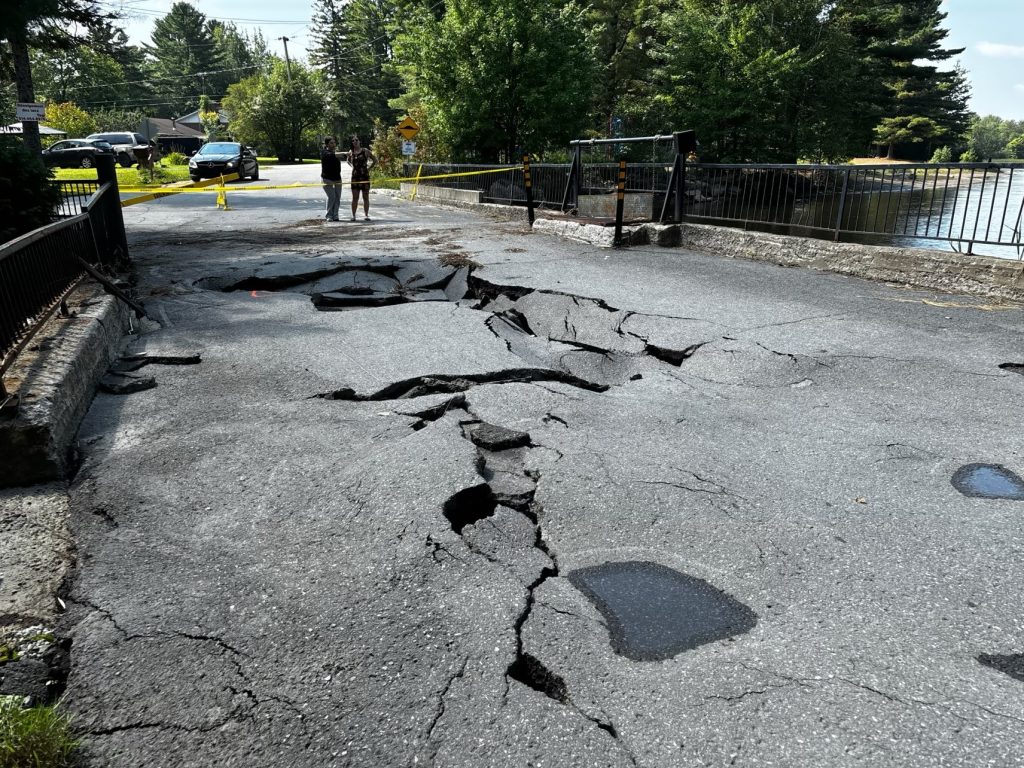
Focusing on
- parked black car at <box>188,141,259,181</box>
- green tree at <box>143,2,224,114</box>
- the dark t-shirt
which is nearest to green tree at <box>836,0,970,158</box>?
parked black car at <box>188,141,259,181</box>

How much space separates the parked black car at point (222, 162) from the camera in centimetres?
Result: 3197

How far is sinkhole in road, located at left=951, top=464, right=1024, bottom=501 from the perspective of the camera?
3.77 meters

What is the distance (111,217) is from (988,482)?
10570mm

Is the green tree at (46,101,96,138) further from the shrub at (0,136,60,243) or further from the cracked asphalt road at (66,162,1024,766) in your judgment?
the cracked asphalt road at (66,162,1024,766)

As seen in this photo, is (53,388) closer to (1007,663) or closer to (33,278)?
(33,278)

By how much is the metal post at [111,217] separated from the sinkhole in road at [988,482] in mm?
9439

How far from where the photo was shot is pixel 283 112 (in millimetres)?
60719

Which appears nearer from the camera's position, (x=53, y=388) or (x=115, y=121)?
(x=53, y=388)

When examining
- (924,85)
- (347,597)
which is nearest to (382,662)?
(347,597)

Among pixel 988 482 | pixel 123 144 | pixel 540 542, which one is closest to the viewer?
pixel 540 542

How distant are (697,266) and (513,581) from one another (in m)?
8.39

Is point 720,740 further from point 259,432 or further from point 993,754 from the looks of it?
point 259,432

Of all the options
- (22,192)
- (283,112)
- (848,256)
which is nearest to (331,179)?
(22,192)

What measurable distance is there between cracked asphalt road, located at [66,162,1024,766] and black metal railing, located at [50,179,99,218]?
3.82 m
